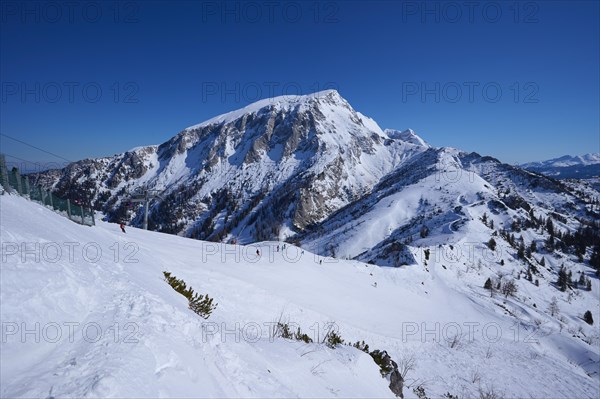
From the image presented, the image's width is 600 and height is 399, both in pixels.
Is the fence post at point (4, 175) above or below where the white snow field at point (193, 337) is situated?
above

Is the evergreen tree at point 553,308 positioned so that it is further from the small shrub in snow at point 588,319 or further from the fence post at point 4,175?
the fence post at point 4,175

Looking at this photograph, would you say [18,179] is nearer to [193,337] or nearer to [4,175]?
[4,175]

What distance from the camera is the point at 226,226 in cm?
19512

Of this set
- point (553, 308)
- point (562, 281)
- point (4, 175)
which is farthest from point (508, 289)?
point (4, 175)

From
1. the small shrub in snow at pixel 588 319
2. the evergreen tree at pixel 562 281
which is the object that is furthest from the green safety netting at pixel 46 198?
the evergreen tree at pixel 562 281

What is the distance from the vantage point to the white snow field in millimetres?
3975

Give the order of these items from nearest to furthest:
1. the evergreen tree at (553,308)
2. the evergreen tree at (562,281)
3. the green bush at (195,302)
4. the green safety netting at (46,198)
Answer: the green bush at (195,302), the green safety netting at (46,198), the evergreen tree at (553,308), the evergreen tree at (562,281)

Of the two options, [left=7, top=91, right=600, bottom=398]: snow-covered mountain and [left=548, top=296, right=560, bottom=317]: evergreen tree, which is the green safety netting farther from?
[left=548, top=296, right=560, bottom=317]: evergreen tree

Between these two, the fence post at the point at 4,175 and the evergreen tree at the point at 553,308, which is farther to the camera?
the evergreen tree at the point at 553,308

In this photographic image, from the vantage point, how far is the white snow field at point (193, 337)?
3.97m

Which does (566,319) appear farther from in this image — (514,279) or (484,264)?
(484,264)

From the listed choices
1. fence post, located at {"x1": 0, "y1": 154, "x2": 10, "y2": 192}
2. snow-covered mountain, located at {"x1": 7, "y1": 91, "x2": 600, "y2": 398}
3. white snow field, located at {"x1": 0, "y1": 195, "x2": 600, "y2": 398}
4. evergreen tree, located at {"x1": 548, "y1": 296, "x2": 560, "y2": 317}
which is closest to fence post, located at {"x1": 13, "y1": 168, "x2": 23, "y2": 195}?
fence post, located at {"x1": 0, "y1": 154, "x2": 10, "y2": 192}

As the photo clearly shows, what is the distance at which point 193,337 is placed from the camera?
545 cm

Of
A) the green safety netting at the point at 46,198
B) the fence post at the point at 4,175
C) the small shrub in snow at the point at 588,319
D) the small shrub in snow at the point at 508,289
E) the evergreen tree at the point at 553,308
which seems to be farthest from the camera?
the small shrub in snow at the point at 588,319
